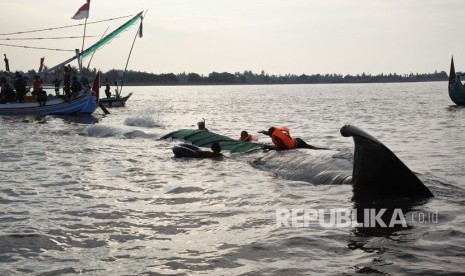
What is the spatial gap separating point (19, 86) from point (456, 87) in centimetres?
3723

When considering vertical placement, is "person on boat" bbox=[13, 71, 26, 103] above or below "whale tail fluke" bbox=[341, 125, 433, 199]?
above

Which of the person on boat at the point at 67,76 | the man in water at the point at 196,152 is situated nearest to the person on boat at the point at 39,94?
the person on boat at the point at 67,76

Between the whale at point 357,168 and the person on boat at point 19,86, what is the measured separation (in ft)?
74.4

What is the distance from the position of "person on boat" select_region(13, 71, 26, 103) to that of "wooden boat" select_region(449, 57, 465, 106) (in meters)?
34.8

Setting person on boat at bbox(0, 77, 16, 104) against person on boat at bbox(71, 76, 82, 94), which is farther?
person on boat at bbox(71, 76, 82, 94)

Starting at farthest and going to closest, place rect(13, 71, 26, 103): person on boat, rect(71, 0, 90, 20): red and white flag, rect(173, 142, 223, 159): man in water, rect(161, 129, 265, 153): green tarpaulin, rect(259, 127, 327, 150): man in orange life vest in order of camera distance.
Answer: rect(71, 0, 90, 20): red and white flag
rect(13, 71, 26, 103): person on boat
rect(161, 129, 265, 153): green tarpaulin
rect(173, 142, 223, 159): man in water
rect(259, 127, 327, 150): man in orange life vest

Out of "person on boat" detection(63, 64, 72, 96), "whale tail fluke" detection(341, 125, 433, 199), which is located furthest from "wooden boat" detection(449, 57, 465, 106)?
"whale tail fluke" detection(341, 125, 433, 199)

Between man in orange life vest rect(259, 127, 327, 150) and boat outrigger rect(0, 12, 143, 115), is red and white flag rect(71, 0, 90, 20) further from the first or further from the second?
man in orange life vest rect(259, 127, 327, 150)

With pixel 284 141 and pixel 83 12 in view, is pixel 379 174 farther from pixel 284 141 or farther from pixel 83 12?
pixel 83 12

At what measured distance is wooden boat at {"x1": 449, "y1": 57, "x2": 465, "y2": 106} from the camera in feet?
141

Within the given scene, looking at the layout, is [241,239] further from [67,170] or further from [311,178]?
[67,170]

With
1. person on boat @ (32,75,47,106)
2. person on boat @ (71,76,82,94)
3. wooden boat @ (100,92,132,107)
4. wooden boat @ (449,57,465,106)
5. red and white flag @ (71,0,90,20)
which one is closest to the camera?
person on boat @ (32,75,47,106)

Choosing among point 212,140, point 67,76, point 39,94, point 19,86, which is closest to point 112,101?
point 39,94

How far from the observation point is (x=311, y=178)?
11297mm
